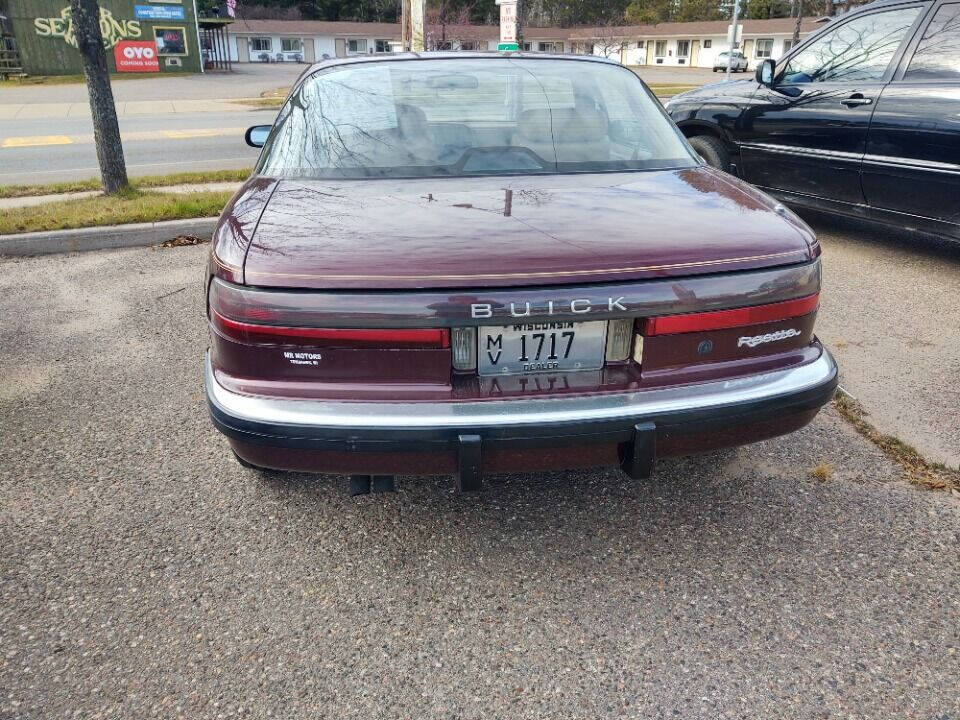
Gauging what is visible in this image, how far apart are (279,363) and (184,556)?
847 millimetres

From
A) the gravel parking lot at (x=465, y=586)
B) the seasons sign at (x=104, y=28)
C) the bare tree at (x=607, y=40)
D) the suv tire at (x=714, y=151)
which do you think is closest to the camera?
the gravel parking lot at (x=465, y=586)

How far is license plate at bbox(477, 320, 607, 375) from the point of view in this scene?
7.00ft

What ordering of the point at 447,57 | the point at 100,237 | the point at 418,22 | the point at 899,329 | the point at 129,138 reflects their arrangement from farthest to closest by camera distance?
the point at 129,138
the point at 418,22
the point at 100,237
the point at 899,329
the point at 447,57

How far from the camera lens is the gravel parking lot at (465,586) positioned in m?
1.99

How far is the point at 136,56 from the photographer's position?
3606cm

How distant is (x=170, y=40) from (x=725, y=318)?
4155 cm

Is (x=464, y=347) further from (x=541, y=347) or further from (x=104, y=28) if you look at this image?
(x=104, y=28)

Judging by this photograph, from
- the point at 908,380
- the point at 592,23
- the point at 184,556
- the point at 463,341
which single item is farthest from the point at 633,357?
the point at 592,23

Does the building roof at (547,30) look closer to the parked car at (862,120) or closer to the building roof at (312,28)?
the building roof at (312,28)

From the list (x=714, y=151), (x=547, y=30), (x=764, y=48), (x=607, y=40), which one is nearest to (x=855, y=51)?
(x=714, y=151)

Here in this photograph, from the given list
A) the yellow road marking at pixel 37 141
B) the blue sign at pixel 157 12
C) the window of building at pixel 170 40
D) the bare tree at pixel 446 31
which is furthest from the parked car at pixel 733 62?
the yellow road marking at pixel 37 141

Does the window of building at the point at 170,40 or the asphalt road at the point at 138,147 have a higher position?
the window of building at the point at 170,40

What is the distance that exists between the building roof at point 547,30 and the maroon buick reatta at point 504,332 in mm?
56326

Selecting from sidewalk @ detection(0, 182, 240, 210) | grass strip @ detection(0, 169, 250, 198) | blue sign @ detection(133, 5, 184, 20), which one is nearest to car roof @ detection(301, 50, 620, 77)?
sidewalk @ detection(0, 182, 240, 210)
